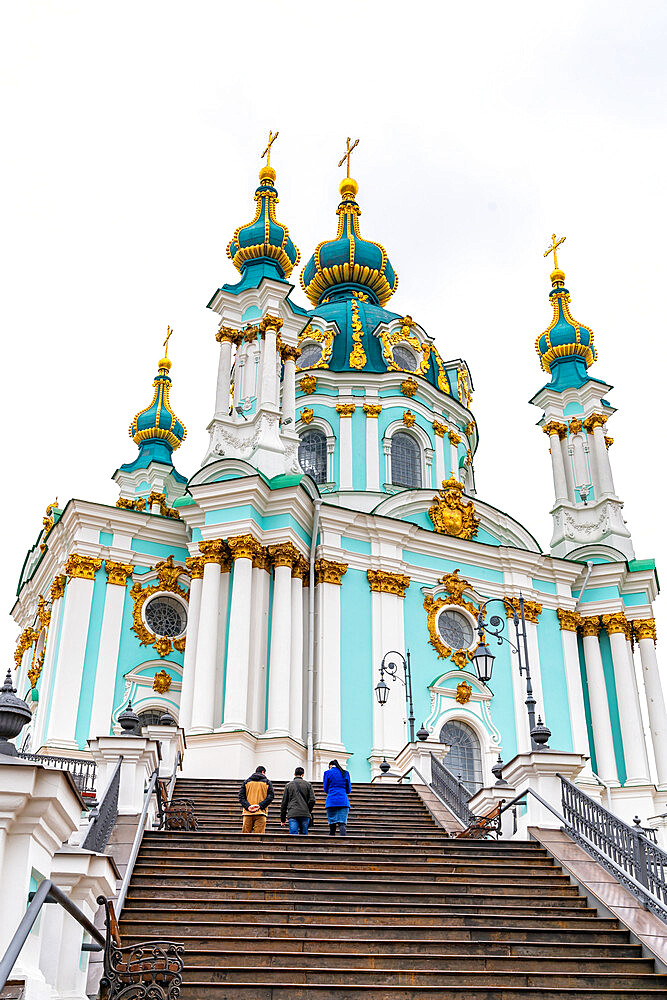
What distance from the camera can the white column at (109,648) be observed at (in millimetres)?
23938

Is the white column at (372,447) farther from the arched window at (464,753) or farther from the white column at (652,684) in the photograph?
the white column at (652,684)

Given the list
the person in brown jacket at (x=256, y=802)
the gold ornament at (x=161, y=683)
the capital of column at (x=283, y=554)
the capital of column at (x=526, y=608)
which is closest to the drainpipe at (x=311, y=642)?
the capital of column at (x=283, y=554)

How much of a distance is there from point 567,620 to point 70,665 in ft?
43.5

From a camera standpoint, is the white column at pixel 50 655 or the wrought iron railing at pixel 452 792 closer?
the wrought iron railing at pixel 452 792

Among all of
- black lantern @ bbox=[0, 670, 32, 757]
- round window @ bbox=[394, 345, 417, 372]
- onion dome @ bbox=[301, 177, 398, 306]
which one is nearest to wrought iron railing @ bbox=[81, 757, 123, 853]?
black lantern @ bbox=[0, 670, 32, 757]

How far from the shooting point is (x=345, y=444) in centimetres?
3028

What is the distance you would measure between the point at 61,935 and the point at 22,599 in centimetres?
2620

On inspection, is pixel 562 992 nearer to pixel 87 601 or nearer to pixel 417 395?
pixel 87 601

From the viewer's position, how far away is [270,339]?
27031 mm

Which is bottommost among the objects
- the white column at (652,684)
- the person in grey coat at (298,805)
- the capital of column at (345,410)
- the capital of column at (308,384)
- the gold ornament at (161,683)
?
the person in grey coat at (298,805)

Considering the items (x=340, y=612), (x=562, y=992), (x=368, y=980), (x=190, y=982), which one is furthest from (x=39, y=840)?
(x=340, y=612)

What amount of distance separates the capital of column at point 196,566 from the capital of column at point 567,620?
10370 mm

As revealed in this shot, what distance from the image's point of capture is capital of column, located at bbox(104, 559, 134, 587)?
2548 centimetres

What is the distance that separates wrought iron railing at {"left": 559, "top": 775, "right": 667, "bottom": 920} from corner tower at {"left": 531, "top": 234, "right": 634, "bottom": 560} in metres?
18.5
